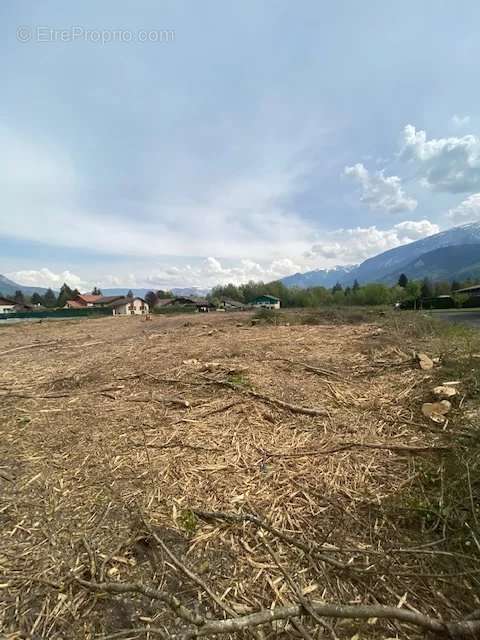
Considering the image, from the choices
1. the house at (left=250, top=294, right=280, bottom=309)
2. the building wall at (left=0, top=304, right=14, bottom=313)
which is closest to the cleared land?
Answer: the building wall at (left=0, top=304, right=14, bottom=313)

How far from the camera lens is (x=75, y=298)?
70250 millimetres

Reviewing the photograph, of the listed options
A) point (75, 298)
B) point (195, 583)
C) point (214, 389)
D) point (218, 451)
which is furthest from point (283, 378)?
point (75, 298)

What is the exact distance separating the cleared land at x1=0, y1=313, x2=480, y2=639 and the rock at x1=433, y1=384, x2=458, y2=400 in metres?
0.09

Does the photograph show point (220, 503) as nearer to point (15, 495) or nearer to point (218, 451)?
point (218, 451)

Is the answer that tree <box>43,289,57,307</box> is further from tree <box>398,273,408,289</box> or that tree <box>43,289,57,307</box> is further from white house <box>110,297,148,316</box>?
tree <box>398,273,408,289</box>

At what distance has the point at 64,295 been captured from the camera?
73562 mm

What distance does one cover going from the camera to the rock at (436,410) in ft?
9.05

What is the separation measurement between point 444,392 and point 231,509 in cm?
269

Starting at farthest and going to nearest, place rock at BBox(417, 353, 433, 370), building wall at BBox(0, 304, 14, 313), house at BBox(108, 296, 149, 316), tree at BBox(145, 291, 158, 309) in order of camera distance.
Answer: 1. tree at BBox(145, 291, 158, 309)
2. house at BBox(108, 296, 149, 316)
3. building wall at BBox(0, 304, 14, 313)
4. rock at BBox(417, 353, 433, 370)

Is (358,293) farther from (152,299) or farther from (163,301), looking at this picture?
(152,299)

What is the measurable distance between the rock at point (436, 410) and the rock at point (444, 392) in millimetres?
162

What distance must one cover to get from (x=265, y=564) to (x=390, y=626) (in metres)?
0.57

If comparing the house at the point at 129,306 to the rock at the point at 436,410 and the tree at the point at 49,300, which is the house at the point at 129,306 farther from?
the rock at the point at 436,410

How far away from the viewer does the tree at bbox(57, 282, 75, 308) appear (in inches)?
2812
